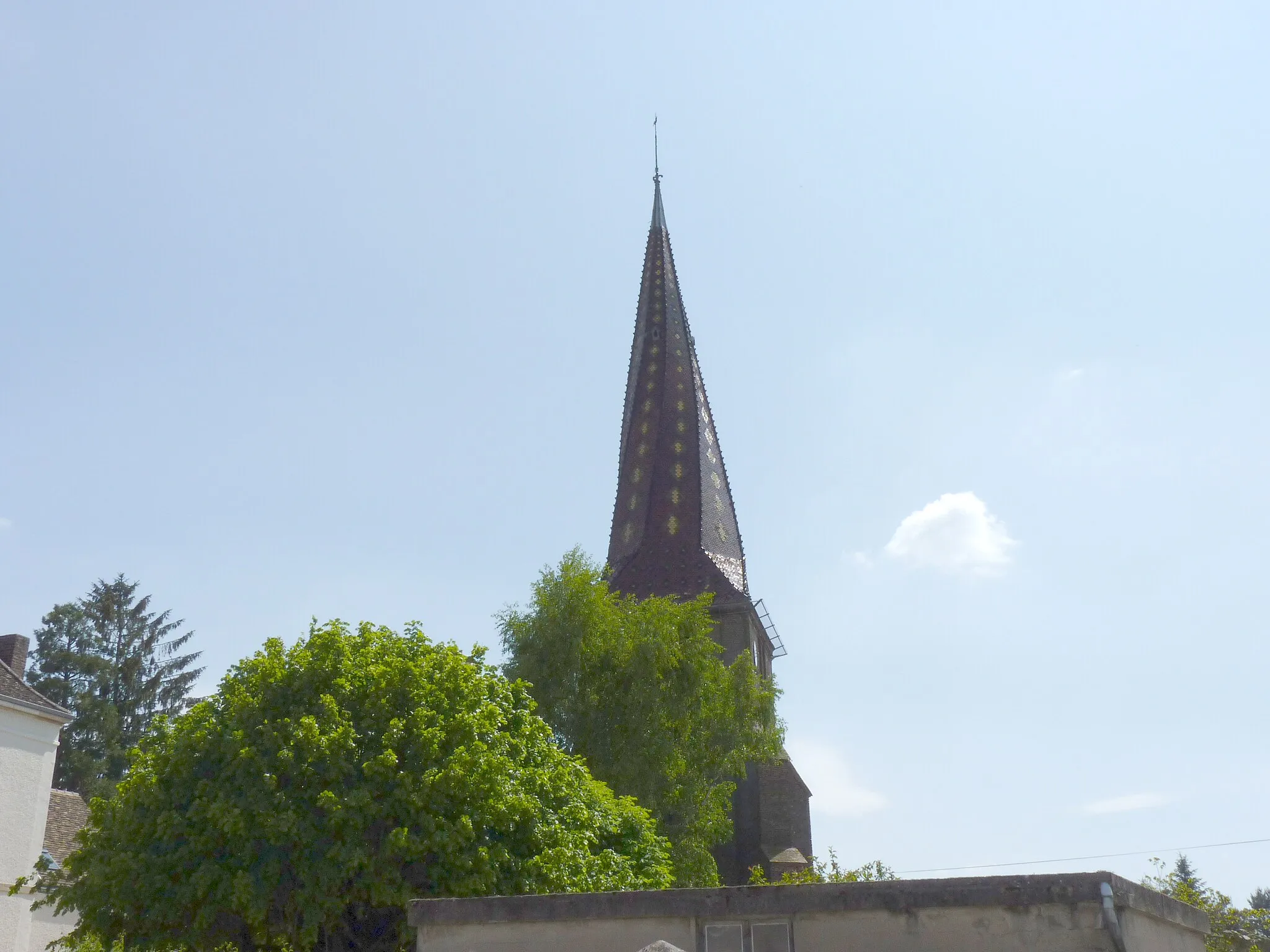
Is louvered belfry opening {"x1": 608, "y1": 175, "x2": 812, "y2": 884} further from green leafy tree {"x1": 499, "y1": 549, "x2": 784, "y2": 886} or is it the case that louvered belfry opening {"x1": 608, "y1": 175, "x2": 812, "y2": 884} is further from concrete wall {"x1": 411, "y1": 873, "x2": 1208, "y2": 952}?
concrete wall {"x1": 411, "y1": 873, "x2": 1208, "y2": 952}

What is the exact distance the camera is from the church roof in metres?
46.4

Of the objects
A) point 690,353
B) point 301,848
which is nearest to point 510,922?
point 301,848

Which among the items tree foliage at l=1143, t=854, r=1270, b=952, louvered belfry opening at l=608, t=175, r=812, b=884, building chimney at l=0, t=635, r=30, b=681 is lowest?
tree foliage at l=1143, t=854, r=1270, b=952

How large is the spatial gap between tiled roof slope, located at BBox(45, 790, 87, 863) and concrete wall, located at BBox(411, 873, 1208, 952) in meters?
21.5

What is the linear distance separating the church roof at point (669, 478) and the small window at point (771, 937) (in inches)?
1393

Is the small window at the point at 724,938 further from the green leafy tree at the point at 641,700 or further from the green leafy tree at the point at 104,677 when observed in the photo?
the green leafy tree at the point at 104,677

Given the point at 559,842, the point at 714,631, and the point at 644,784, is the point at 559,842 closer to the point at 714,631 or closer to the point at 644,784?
the point at 644,784

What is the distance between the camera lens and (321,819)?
16.7 meters

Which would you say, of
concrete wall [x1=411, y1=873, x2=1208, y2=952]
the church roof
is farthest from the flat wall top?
the church roof

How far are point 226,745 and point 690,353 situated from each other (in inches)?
1498

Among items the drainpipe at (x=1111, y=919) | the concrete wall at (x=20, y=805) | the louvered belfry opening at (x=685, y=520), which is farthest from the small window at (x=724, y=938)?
the louvered belfry opening at (x=685, y=520)

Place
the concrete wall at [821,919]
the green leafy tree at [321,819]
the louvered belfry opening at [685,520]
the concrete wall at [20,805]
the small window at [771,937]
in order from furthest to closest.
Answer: the louvered belfry opening at [685,520], the concrete wall at [20,805], the green leafy tree at [321,819], the small window at [771,937], the concrete wall at [821,919]

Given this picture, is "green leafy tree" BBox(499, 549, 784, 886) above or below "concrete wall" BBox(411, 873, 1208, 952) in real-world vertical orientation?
above

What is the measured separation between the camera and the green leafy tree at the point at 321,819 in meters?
16.2
